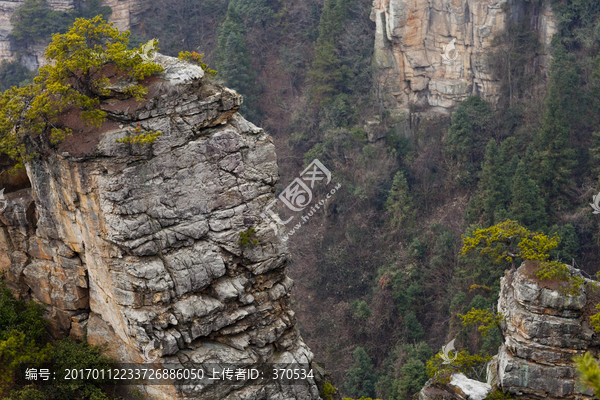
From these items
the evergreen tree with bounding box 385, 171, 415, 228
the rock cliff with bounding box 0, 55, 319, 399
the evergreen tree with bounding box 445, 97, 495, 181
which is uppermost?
the rock cliff with bounding box 0, 55, 319, 399

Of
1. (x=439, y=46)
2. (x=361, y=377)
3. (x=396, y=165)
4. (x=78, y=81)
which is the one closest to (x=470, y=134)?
(x=396, y=165)

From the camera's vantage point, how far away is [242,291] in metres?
17.6

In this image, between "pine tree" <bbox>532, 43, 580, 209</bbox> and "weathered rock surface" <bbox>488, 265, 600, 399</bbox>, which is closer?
"weathered rock surface" <bbox>488, 265, 600, 399</bbox>

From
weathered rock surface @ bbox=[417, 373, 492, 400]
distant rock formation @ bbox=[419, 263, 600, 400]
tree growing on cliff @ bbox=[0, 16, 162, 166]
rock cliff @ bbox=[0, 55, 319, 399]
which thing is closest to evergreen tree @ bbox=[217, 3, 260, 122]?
weathered rock surface @ bbox=[417, 373, 492, 400]

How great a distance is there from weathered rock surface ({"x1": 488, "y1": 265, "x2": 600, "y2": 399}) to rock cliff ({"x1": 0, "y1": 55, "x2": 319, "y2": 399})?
19.5ft

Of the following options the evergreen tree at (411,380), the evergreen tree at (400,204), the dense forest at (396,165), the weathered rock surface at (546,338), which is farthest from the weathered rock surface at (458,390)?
the evergreen tree at (400,204)

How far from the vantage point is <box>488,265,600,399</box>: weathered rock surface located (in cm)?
1956

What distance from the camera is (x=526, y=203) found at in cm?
3438

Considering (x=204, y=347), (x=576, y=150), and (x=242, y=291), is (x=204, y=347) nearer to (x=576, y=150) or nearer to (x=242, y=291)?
(x=242, y=291)

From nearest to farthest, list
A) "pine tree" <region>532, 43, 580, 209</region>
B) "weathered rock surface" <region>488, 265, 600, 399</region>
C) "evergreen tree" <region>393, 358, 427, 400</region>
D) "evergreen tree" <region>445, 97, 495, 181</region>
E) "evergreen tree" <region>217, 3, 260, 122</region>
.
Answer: "weathered rock surface" <region>488, 265, 600, 399</region>
"evergreen tree" <region>393, 358, 427, 400</region>
"pine tree" <region>532, 43, 580, 209</region>
"evergreen tree" <region>445, 97, 495, 181</region>
"evergreen tree" <region>217, 3, 260, 122</region>

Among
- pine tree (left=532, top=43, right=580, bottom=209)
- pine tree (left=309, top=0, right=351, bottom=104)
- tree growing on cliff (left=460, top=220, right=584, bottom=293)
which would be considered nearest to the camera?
tree growing on cliff (left=460, top=220, right=584, bottom=293)

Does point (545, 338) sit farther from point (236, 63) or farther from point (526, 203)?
point (236, 63)

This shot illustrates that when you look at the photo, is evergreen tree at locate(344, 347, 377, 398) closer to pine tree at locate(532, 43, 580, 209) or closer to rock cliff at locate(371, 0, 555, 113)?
pine tree at locate(532, 43, 580, 209)

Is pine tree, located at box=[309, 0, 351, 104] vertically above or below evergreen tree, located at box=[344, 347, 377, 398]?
above
